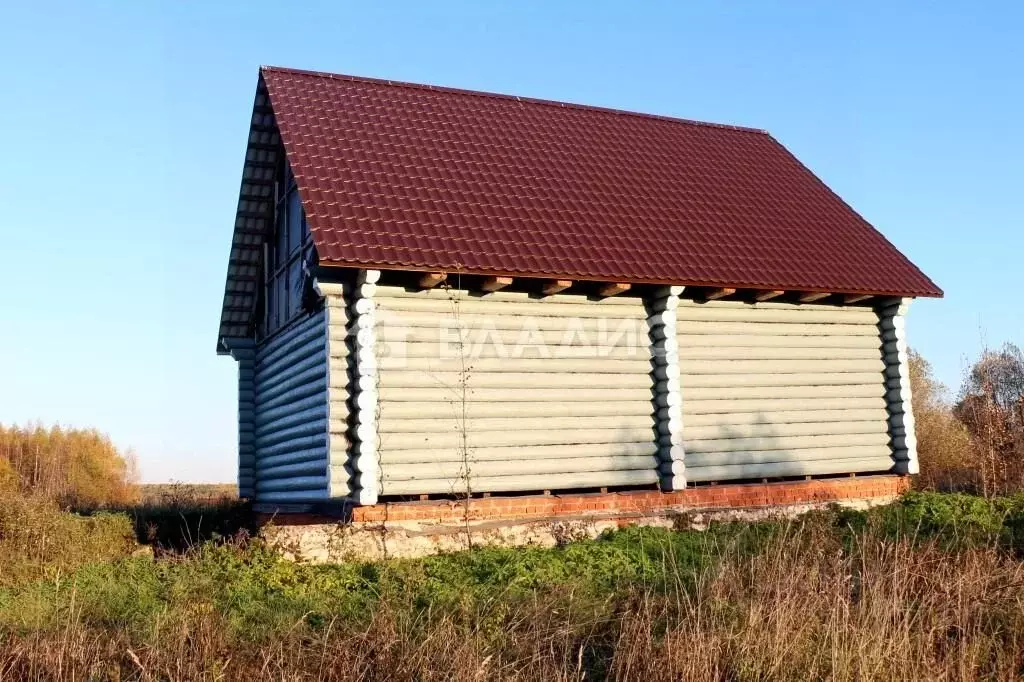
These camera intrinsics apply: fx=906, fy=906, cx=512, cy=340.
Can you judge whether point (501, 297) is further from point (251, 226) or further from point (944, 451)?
point (944, 451)

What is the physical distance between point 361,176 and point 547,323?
300 centimetres

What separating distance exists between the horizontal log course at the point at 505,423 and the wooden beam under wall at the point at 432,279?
1578mm

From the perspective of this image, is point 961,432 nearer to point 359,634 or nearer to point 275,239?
point 275,239

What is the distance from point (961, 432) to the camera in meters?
21.4

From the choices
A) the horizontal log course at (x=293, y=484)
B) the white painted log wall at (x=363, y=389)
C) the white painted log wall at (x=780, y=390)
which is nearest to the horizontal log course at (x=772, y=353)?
the white painted log wall at (x=780, y=390)

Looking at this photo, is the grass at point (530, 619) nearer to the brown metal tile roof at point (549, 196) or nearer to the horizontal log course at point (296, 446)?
the horizontal log course at point (296, 446)

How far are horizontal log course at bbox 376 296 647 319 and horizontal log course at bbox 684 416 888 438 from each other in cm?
175

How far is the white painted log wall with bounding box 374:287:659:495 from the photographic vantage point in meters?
10.5

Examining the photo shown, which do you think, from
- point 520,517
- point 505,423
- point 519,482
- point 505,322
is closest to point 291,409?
point 505,423

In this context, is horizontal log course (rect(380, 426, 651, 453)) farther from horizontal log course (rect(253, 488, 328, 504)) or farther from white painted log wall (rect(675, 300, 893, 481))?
horizontal log course (rect(253, 488, 328, 504))

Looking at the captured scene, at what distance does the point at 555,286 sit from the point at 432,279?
5.21ft

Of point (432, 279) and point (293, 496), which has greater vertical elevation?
point (432, 279)

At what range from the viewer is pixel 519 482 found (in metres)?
11.0

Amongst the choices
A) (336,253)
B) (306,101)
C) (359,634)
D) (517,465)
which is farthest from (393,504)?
(306,101)
